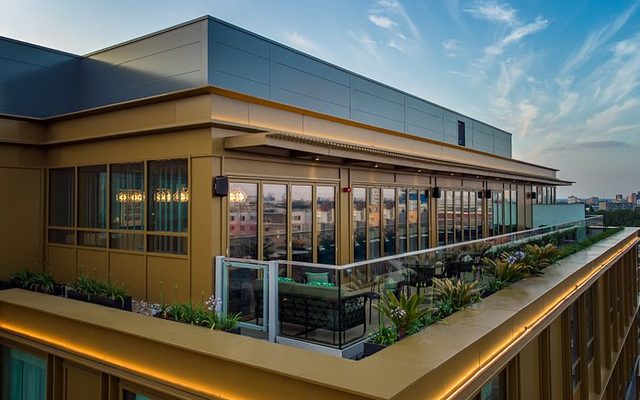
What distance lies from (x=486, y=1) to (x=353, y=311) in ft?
64.6

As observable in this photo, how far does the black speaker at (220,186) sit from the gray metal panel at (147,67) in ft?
10.7

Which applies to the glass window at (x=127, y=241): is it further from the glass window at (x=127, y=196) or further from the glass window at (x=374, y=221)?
the glass window at (x=374, y=221)

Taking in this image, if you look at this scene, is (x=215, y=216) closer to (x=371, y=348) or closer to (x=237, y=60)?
(x=371, y=348)

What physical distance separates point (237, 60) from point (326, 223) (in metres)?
4.19

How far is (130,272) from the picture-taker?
835 cm

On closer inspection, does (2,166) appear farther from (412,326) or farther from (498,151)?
(498,151)

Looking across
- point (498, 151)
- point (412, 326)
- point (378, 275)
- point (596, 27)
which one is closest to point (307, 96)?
point (378, 275)

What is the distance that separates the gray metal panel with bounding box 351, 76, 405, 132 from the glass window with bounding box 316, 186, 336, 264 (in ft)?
14.8

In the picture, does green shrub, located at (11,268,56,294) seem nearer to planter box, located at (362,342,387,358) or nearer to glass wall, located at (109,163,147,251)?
glass wall, located at (109,163,147,251)

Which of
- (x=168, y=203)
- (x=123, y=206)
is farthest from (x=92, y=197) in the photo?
(x=168, y=203)

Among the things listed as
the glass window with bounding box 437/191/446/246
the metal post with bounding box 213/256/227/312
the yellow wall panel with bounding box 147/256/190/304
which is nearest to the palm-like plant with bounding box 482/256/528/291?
the metal post with bounding box 213/256/227/312

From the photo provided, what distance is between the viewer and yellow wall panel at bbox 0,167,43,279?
9.52m

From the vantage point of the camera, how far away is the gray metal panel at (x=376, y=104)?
13734 millimetres

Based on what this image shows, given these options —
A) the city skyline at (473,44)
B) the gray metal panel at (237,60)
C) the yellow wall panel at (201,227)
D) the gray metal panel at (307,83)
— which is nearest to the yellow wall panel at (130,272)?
the yellow wall panel at (201,227)
